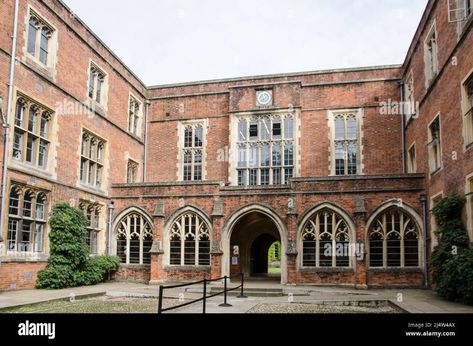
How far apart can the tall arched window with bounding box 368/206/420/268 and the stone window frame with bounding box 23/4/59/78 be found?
1248 centimetres

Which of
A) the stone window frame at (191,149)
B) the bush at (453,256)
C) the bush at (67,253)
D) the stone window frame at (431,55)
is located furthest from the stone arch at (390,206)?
the bush at (67,253)

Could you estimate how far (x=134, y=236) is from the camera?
19547mm

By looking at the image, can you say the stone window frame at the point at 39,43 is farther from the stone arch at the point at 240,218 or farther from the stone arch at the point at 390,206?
the stone arch at the point at 390,206

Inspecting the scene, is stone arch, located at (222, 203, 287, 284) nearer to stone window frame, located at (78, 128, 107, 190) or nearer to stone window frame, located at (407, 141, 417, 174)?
stone window frame, located at (78, 128, 107, 190)

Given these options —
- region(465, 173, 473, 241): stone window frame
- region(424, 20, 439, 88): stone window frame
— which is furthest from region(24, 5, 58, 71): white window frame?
region(465, 173, 473, 241): stone window frame

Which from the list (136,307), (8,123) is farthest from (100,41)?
(136,307)

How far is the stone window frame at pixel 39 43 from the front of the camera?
587 inches

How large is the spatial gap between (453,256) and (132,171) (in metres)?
15.0

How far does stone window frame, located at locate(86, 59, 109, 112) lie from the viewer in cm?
1895

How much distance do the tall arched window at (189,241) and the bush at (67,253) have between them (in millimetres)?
3250

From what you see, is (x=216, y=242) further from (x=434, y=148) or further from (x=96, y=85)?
(x=434, y=148)

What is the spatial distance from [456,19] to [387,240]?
772cm

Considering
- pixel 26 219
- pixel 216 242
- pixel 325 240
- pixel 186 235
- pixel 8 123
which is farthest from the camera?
pixel 186 235

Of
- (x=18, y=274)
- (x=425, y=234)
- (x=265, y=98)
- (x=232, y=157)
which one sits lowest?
(x=18, y=274)
